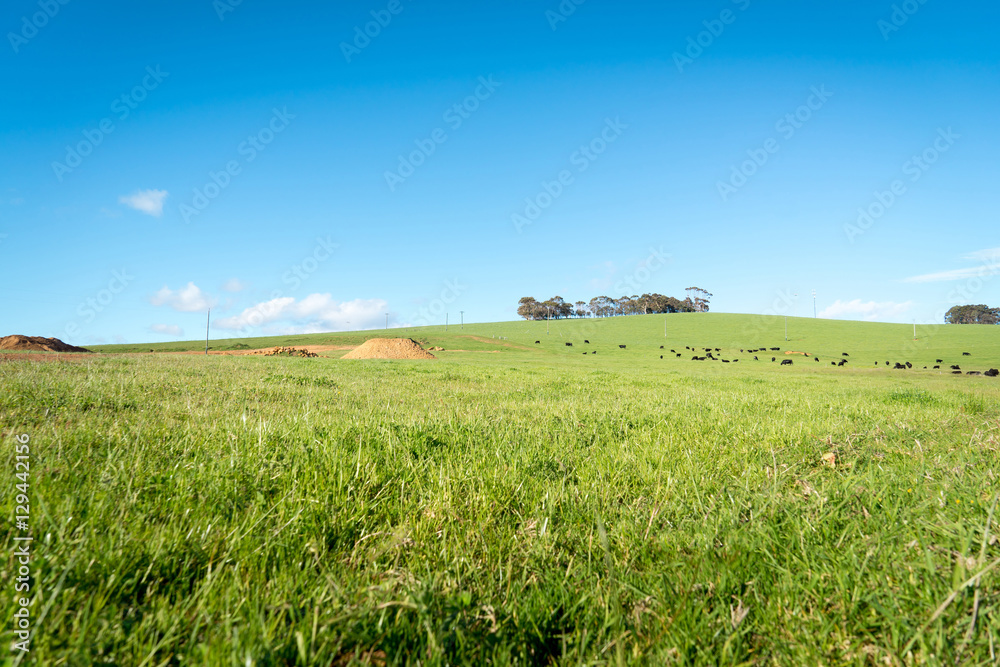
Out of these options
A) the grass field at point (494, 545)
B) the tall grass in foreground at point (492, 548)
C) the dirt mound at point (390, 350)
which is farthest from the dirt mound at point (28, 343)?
the tall grass in foreground at point (492, 548)

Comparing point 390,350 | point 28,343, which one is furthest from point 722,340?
point 28,343

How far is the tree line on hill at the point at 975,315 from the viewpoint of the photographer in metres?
135

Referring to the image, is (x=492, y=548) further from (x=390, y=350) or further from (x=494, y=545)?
(x=390, y=350)

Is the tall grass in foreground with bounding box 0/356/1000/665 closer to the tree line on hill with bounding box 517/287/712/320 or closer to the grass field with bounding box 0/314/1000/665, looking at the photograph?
the grass field with bounding box 0/314/1000/665

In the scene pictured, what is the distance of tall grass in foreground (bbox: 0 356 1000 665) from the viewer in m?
1.82

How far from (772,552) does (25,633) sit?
344cm

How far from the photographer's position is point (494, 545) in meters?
2.79

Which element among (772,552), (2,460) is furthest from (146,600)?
(772,552)

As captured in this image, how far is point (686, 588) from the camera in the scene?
2.29m

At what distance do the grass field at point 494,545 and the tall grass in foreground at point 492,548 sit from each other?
0.05 feet

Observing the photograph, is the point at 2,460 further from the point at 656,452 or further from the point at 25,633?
the point at 656,452

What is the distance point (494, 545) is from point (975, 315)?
640 ft

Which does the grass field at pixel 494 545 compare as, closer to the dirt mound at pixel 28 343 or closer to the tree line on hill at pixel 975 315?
the dirt mound at pixel 28 343

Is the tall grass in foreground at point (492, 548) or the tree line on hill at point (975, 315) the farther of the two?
the tree line on hill at point (975, 315)
